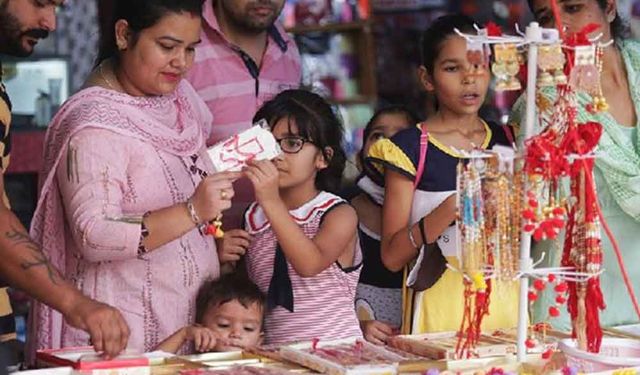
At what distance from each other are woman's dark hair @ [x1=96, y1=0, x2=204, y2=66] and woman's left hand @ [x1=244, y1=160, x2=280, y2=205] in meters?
0.40

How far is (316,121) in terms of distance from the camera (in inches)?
122

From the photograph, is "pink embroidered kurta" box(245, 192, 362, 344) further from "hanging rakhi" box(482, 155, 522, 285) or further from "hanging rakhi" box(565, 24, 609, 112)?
"hanging rakhi" box(565, 24, 609, 112)

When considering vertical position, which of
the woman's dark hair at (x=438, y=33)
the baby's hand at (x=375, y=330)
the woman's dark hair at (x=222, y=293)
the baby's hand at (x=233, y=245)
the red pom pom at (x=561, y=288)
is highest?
the woman's dark hair at (x=438, y=33)

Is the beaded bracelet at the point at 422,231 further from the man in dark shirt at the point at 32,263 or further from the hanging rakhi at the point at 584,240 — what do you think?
the man in dark shirt at the point at 32,263

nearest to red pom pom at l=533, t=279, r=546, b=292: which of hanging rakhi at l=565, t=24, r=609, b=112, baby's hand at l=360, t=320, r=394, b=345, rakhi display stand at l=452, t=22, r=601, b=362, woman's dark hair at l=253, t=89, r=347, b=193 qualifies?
rakhi display stand at l=452, t=22, r=601, b=362

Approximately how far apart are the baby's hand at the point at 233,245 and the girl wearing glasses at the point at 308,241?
0.05m

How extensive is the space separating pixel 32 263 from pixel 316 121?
2.94 feet

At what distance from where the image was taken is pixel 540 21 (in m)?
3.23

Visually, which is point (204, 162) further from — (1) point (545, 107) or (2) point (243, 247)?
(1) point (545, 107)

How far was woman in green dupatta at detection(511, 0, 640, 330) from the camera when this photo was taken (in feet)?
10.00

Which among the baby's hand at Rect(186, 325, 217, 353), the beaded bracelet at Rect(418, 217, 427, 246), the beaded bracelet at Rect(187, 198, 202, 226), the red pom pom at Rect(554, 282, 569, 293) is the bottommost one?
the baby's hand at Rect(186, 325, 217, 353)

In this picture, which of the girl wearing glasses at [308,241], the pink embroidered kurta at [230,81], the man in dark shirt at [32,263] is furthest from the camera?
the pink embroidered kurta at [230,81]

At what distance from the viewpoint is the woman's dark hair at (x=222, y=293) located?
2906 mm

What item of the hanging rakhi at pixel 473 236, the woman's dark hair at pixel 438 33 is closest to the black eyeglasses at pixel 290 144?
the woman's dark hair at pixel 438 33
